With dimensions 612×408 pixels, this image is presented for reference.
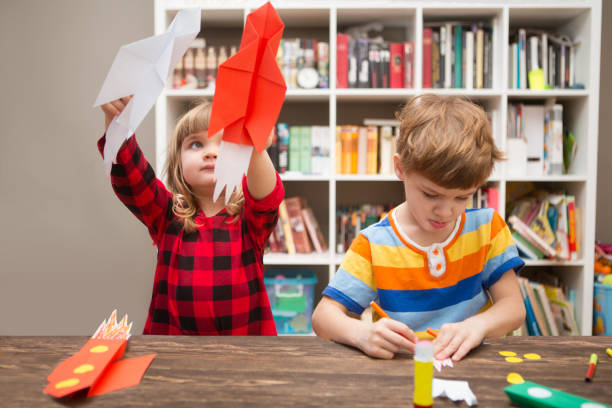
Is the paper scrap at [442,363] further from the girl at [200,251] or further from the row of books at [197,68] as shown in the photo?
the row of books at [197,68]

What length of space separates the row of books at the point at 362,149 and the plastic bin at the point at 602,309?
3.63ft

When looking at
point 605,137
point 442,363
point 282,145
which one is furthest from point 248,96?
point 605,137

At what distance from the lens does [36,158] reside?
2648mm

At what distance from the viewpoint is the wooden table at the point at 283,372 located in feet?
1.95

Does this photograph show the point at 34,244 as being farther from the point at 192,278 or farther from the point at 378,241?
the point at 378,241

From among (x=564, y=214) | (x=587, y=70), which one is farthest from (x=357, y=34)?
(x=564, y=214)

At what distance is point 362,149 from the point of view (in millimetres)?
2295

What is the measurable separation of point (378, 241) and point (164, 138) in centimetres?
149

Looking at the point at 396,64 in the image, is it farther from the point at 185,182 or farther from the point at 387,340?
the point at 387,340

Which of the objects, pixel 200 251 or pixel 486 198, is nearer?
pixel 200 251

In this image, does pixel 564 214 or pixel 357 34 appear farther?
pixel 357 34

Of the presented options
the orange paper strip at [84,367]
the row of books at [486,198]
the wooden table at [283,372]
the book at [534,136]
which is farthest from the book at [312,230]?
the orange paper strip at [84,367]

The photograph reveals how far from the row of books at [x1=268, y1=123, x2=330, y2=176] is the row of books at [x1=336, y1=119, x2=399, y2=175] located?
7 centimetres

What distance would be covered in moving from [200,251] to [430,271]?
1.83 ft
